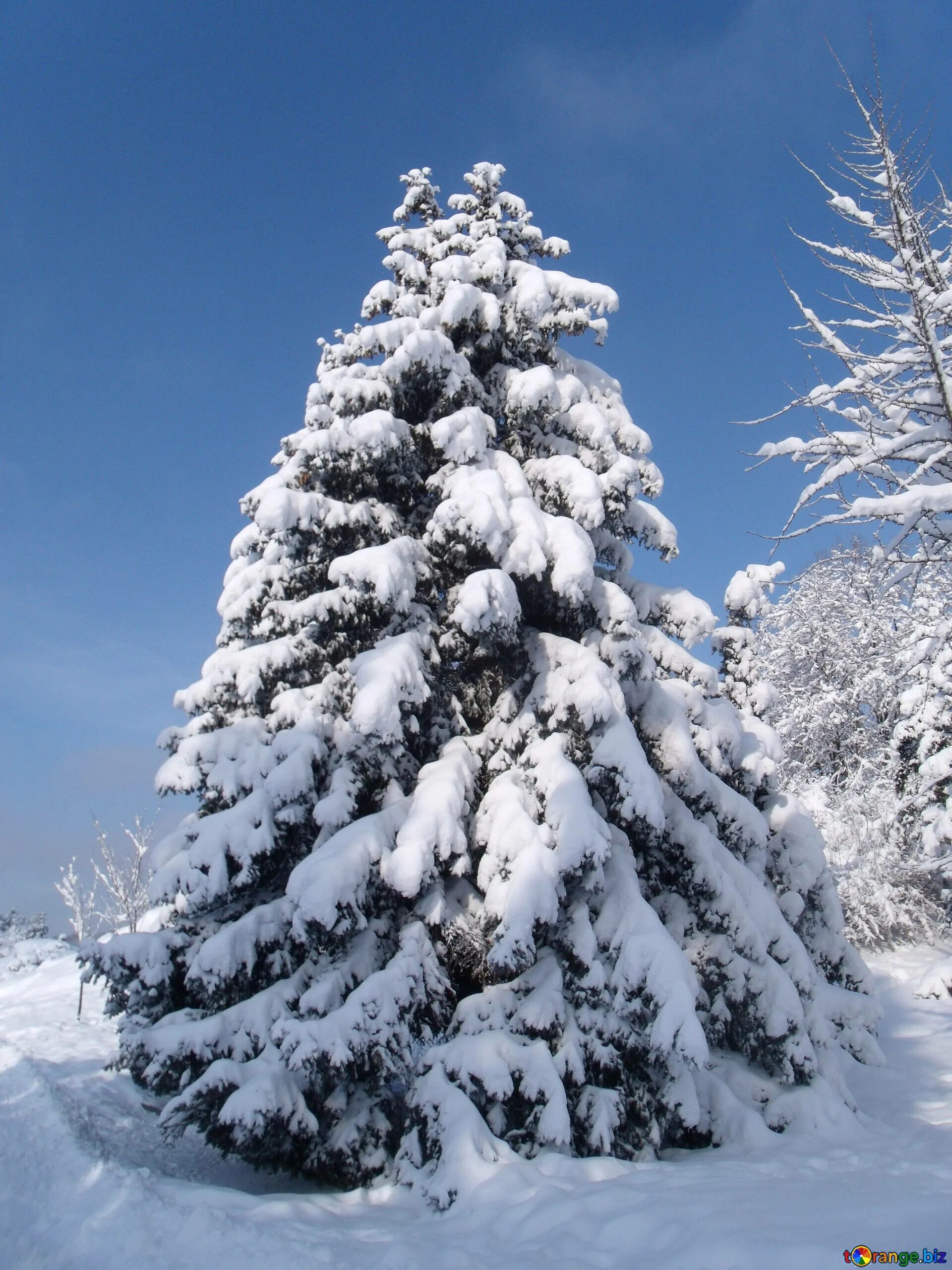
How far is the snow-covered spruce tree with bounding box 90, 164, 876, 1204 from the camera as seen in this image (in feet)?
21.5

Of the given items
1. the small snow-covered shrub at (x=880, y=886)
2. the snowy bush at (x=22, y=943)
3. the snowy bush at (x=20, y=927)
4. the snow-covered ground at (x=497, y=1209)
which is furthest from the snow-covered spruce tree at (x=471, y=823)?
the snowy bush at (x=20, y=927)

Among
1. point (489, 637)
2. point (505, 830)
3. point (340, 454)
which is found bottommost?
point (505, 830)

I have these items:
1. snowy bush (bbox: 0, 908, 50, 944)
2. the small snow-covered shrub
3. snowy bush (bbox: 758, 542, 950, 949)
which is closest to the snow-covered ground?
snowy bush (bbox: 758, 542, 950, 949)

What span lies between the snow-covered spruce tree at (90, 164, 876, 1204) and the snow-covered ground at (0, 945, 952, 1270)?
39 cm

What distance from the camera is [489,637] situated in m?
8.02

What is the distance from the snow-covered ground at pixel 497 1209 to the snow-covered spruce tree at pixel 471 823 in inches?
15.5

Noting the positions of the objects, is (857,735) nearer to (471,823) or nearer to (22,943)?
(471,823)

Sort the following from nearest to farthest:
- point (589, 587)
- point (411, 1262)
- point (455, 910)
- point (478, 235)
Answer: point (411, 1262) < point (455, 910) < point (589, 587) < point (478, 235)

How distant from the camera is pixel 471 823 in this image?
7789 mm

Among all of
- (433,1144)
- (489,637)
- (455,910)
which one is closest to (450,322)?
(489,637)

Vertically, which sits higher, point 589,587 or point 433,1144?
point 589,587

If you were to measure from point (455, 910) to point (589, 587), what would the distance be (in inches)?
134

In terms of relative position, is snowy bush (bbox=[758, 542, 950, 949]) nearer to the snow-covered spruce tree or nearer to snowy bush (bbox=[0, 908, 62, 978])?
the snow-covered spruce tree

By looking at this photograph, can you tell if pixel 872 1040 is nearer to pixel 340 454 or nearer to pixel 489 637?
pixel 489 637
